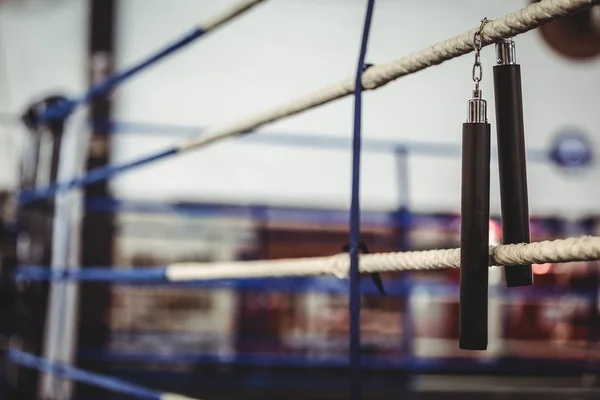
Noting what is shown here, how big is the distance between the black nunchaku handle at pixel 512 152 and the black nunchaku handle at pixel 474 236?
1 cm

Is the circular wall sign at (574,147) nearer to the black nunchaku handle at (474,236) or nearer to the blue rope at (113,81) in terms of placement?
the blue rope at (113,81)

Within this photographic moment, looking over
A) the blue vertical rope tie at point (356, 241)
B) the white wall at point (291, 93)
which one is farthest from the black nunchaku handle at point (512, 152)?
the white wall at point (291, 93)

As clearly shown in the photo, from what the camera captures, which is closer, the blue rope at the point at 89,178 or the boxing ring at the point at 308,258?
the boxing ring at the point at 308,258

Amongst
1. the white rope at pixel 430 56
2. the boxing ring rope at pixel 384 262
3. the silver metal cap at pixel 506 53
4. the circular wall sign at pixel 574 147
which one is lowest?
the boxing ring rope at pixel 384 262

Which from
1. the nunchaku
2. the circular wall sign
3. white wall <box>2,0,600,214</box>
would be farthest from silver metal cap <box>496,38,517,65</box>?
the circular wall sign

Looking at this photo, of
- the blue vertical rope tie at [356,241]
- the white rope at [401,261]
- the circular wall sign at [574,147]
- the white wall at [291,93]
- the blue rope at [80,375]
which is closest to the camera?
the white rope at [401,261]

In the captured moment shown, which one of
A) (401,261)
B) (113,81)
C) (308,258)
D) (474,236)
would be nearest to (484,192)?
(474,236)

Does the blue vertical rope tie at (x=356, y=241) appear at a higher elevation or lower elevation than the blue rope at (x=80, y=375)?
higher

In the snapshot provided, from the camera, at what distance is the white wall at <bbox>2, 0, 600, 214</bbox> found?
13.2 ft

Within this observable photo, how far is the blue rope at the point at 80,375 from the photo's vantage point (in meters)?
1.02

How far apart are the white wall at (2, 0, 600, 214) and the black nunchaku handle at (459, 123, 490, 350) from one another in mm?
3491

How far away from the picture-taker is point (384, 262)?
0.67m

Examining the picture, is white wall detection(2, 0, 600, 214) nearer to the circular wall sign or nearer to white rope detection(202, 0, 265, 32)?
the circular wall sign

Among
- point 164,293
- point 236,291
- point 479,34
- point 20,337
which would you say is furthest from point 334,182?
point 479,34
